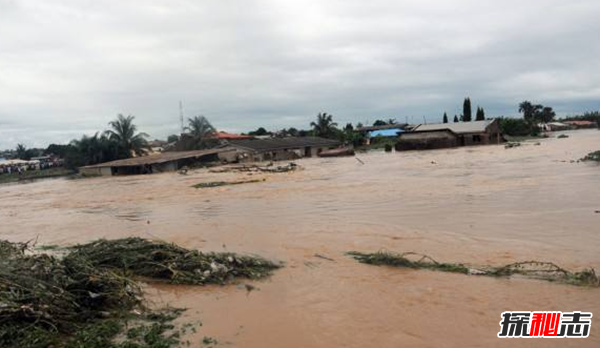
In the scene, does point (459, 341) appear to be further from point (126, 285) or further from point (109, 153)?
point (109, 153)

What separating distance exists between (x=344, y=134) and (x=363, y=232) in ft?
170

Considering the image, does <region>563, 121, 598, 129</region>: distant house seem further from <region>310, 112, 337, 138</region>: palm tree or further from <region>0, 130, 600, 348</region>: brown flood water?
<region>0, 130, 600, 348</region>: brown flood water

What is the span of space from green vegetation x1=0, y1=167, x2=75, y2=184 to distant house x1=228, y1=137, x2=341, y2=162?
54.1ft

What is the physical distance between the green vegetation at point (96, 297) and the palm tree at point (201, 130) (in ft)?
150

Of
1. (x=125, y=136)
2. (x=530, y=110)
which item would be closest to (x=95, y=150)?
(x=125, y=136)

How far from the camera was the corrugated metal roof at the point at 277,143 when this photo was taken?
148ft

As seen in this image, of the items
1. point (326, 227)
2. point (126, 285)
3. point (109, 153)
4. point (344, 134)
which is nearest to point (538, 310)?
point (126, 285)

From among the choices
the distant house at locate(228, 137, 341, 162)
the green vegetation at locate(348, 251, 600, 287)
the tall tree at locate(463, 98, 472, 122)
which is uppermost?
the tall tree at locate(463, 98, 472, 122)

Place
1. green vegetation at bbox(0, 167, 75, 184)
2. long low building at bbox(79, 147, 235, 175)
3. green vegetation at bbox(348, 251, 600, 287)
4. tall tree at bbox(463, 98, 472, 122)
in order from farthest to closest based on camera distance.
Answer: tall tree at bbox(463, 98, 472, 122), green vegetation at bbox(0, 167, 75, 184), long low building at bbox(79, 147, 235, 175), green vegetation at bbox(348, 251, 600, 287)

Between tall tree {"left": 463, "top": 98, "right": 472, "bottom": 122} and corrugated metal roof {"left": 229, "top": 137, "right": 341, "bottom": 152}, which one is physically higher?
tall tree {"left": 463, "top": 98, "right": 472, "bottom": 122}

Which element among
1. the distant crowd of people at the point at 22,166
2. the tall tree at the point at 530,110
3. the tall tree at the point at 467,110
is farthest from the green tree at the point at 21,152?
the tall tree at the point at 530,110

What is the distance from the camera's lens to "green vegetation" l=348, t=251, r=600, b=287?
19.3 ft

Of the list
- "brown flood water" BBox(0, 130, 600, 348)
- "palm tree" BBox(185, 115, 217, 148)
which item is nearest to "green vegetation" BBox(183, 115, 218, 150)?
"palm tree" BBox(185, 115, 217, 148)

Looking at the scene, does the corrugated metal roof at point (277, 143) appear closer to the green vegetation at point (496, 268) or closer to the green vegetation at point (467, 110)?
the green vegetation at point (467, 110)
